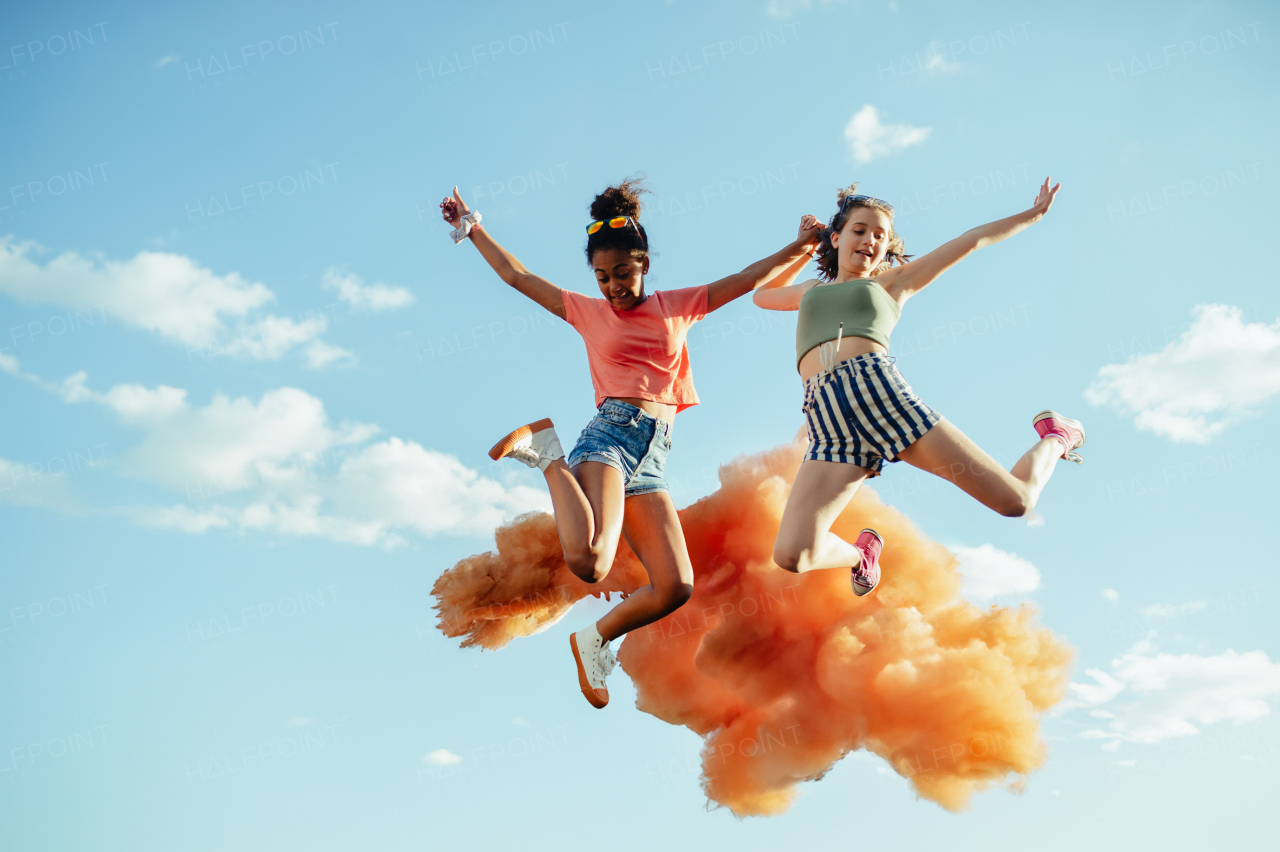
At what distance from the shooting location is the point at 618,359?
198 inches

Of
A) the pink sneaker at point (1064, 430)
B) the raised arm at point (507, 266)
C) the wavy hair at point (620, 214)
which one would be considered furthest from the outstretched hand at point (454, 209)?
the pink sneaker at point (1064, 430)

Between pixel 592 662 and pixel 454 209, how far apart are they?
3.09 meters

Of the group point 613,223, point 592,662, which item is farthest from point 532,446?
point 613,223

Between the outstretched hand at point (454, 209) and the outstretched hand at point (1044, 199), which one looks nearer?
the outstretched hand at point (1044, 199)

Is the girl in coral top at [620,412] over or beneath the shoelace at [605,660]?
over

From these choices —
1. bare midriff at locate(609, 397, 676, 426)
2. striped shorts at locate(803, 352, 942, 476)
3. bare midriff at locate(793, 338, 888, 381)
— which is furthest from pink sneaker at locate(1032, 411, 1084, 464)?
bare midriff at locate(609, 397, 676, 426)

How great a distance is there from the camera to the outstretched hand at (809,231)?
17.2 feet

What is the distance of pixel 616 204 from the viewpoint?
5305 millimetres

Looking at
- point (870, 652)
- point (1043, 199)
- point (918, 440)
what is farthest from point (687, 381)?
point (1043, 199)

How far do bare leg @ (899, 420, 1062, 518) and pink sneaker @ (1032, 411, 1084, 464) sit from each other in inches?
22.2

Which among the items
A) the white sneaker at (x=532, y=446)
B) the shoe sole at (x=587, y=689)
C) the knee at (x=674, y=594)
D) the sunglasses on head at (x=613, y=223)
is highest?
the sunglasses on head at (x=613, y=223)

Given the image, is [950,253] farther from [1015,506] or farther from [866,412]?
[1015,506]

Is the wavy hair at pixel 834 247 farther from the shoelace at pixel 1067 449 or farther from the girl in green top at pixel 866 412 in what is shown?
the shoelace at pixel 1067 449

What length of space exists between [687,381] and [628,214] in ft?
3.79
